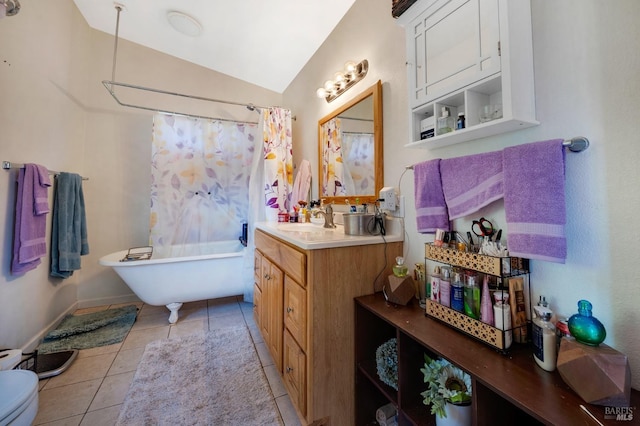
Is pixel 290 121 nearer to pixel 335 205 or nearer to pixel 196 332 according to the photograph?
pixel 335 205

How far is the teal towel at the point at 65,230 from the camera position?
6.99ft

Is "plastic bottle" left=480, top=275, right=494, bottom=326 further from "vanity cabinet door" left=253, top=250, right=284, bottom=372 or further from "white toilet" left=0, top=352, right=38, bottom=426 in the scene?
"white toilet" left=0, top=352, right=38, bottom=426

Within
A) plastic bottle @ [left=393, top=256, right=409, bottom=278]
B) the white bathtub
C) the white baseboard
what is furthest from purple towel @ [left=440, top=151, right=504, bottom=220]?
the white baseboard

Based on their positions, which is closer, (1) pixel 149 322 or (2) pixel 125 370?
(2) pixel 125 370

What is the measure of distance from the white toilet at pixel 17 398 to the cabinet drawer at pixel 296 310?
3.55ft

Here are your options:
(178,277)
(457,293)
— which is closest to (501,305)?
(457,293)

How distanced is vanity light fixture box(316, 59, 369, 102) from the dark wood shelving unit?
142 centimetres

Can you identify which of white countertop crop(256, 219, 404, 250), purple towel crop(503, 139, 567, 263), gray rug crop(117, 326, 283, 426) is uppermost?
purple towel crop(503, 139, 567, 263)

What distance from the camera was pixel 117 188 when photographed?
9.02ft

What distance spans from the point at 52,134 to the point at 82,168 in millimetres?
625

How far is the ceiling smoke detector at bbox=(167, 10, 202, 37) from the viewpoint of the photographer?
222 cm

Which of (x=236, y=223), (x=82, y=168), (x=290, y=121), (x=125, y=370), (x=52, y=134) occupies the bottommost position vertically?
(x=125, y=370)

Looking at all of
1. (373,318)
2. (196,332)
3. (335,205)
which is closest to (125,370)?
(196,332)

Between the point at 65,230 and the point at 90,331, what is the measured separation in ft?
2.95
